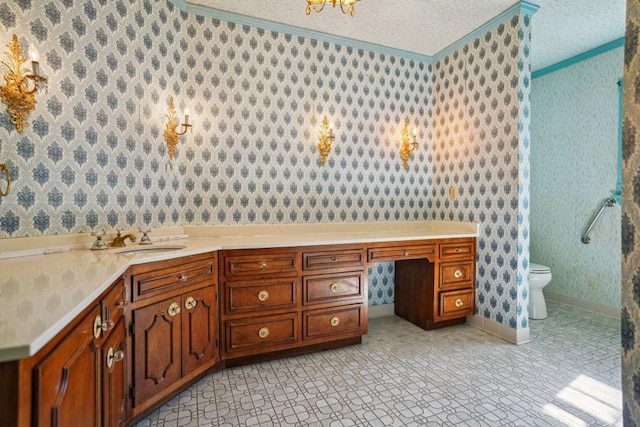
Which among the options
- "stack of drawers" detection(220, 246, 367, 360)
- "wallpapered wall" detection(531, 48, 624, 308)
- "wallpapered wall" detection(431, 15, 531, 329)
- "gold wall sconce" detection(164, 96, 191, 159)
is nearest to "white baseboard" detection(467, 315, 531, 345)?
"wallpapered wall" detection(431, 15, 531, 329)

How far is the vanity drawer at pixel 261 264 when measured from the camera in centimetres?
233

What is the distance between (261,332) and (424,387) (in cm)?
114

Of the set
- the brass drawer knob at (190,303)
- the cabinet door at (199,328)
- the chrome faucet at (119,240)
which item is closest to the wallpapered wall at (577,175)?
the cabinet door at (199,328)

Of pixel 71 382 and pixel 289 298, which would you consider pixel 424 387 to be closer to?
pixel 289 298

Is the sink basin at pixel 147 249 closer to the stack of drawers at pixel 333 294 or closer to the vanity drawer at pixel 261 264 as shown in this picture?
the vanity drawer at pixel 261 264

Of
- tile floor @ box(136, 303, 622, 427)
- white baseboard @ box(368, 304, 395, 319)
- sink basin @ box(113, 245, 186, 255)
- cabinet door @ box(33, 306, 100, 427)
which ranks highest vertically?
sink basin @ box(113, 245, 186, 255)

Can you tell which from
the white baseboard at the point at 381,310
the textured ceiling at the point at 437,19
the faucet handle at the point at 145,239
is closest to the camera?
the faucet handle at the point at 145,239

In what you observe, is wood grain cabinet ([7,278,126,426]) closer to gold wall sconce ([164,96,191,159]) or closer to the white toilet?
gold wall sconce ([164,96,191,159])

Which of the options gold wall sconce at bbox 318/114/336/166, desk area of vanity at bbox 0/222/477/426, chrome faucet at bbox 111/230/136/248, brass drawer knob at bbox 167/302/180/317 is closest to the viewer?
desk area of vanity at bbox 0/222/477/426

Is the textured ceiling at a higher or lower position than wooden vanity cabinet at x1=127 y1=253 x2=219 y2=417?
higher

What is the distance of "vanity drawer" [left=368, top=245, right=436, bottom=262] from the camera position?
274 centimetres

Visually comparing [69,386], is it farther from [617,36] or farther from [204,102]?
[617,36]

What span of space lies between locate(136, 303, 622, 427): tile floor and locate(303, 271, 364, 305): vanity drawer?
1.37ft

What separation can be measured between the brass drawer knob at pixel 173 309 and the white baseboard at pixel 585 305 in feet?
12.7
